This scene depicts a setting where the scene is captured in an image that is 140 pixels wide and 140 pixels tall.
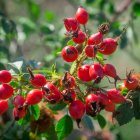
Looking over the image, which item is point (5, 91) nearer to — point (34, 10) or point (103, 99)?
point (103, 99)

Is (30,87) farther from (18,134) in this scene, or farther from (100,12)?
(100,12)

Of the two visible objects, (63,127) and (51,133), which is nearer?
(63,127)

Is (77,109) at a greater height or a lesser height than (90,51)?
lesser

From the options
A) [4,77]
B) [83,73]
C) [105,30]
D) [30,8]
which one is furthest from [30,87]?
[30,8]

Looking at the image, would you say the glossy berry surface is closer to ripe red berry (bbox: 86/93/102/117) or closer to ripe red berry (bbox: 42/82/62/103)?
ripe red berry (bbox: 86/93/102/117)

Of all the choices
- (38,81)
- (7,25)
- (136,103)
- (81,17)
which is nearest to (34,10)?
(7,25)

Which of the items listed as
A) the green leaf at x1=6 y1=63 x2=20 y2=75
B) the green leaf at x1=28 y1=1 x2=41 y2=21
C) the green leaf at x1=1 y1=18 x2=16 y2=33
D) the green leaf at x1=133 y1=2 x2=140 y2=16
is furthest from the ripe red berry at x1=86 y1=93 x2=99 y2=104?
the green leaf at x1=28 y1=1 x2=41 y2=21

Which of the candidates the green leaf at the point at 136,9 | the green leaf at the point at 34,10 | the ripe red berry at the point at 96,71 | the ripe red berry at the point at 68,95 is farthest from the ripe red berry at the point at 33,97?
the green leaf at the point at 34,10
